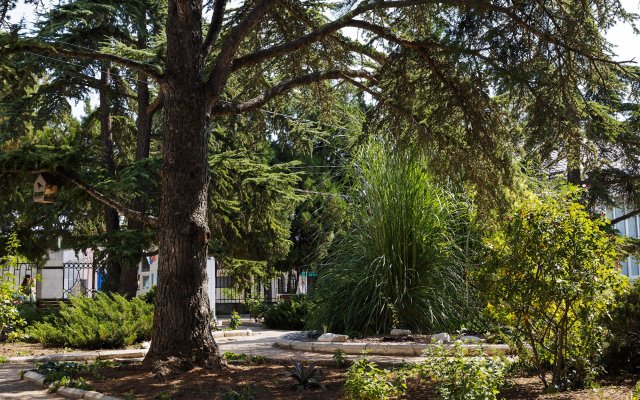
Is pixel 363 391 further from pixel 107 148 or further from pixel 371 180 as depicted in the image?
pixel 107 148

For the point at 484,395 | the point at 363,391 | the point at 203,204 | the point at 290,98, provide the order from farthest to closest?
the point at 290,98 < the point at 203,204 < the point at 363,391 < the point at 484,395

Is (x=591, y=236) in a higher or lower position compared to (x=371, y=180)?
lower

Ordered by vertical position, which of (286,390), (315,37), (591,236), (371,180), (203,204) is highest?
(315,37)

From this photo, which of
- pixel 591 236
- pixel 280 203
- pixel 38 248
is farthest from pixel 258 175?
pixel 591 236

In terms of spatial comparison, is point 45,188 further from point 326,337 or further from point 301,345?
point 326,337

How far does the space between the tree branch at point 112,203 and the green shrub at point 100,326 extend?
8.38 ft

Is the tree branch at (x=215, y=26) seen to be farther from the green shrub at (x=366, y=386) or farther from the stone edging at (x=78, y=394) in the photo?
the green shrub at (x=366, y=386)

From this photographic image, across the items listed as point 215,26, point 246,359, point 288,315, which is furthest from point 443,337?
point 288,315

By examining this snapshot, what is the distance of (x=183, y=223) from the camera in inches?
313

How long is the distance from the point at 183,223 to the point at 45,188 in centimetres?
344

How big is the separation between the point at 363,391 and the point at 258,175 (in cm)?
1012

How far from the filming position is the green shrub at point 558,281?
5836 mm

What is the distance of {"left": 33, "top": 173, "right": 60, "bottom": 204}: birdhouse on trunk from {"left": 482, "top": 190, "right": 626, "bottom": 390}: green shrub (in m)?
6.85

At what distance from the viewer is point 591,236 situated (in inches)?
232
